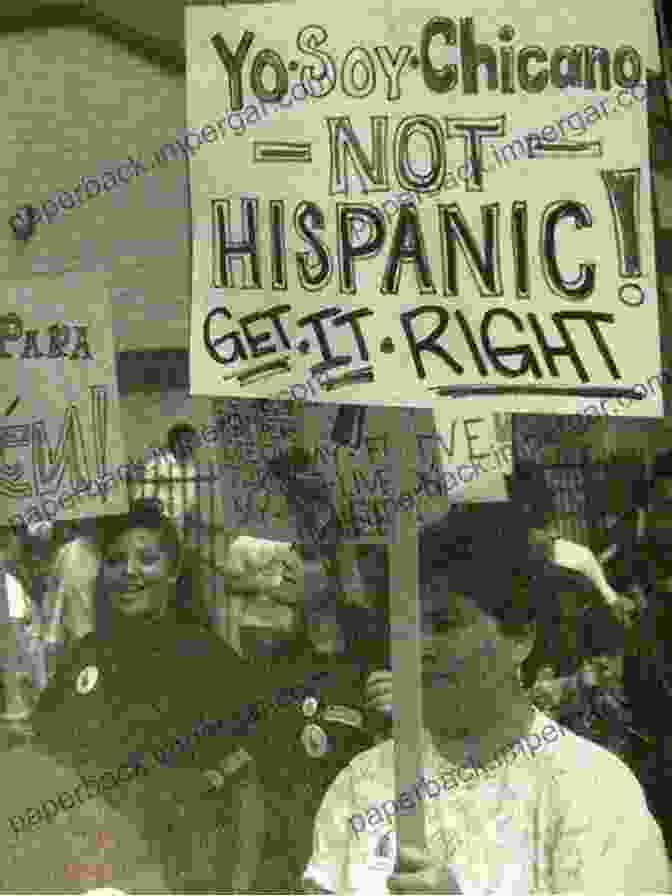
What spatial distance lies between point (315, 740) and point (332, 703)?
0.24 ft

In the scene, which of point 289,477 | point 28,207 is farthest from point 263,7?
point 289,477

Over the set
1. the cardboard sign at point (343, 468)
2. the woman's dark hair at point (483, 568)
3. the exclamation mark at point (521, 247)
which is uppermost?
the exclamation mark at point (521, 247)

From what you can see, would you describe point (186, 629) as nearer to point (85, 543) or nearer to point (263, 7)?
point (85, 543)

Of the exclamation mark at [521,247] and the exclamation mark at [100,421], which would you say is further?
→ the exclamation mark at [100,421]

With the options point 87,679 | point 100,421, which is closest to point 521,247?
point 100,421

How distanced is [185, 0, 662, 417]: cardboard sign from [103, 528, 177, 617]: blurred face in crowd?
35 centimetres

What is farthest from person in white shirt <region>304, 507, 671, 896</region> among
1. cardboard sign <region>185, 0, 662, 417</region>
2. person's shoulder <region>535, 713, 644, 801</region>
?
cardboard sign <region>185, 0, 662, 417</region>

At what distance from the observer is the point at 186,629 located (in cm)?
368

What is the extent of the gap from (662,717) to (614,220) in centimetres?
88

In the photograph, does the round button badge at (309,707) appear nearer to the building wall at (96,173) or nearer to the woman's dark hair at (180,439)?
the woman's dark hair at (180,439)

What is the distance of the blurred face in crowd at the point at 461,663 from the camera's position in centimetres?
365

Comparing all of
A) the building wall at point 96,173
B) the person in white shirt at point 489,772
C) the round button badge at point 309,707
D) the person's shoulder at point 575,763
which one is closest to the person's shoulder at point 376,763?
the person in white shirt at point 489,772

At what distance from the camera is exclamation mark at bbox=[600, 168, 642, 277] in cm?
350

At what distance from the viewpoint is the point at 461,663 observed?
12.0 feet
